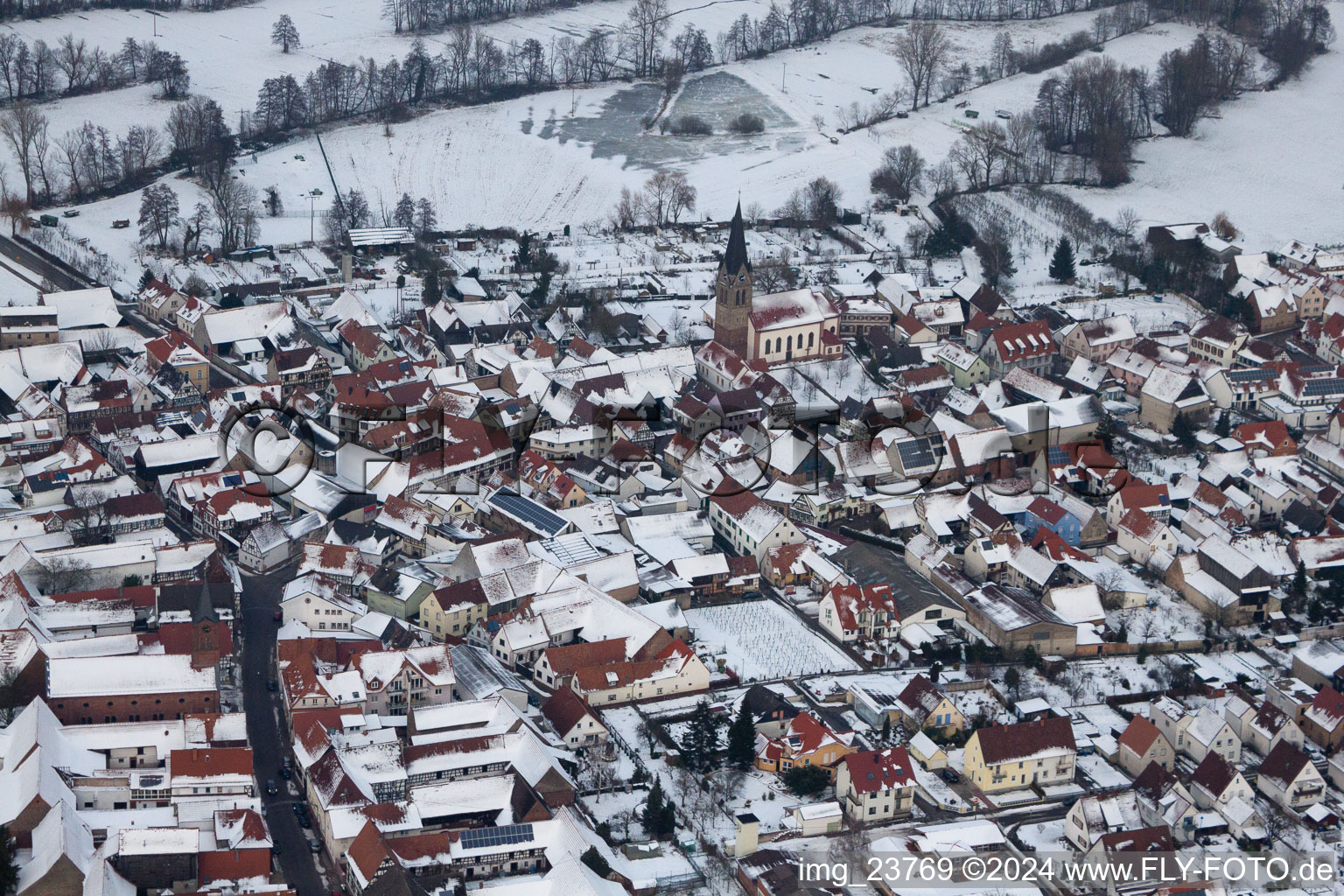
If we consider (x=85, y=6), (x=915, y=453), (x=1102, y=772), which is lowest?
(x=1102, y=772)

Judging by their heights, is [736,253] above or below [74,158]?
above

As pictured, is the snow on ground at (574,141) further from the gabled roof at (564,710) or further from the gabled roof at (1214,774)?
the gabled roof at (1214,774)

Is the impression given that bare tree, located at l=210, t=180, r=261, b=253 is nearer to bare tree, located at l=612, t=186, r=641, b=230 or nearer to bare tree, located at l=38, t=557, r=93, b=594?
bare tree, located at l=612, t=186, r=641, b=230

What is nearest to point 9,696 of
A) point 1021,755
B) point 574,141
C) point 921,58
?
point 1021,755

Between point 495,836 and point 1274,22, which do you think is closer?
point 495,836

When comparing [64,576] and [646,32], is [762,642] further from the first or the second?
[646,32]

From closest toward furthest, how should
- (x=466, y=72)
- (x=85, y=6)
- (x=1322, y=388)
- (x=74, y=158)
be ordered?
(x=1322, y=388)
(x=74, y=158)
(x=466, y=72)
(x=85, y=6)

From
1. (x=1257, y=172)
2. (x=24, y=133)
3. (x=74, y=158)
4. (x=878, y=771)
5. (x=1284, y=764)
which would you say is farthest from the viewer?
(x=1257, y=172)
